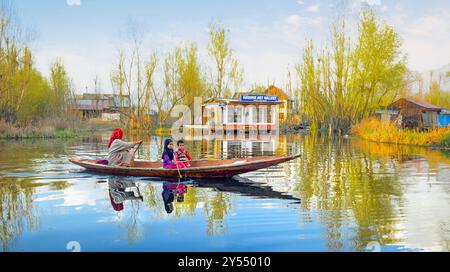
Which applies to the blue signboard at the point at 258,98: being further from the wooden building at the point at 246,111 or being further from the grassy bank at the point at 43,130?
the grassy bank at the point at 43,130

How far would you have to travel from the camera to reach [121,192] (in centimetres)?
940

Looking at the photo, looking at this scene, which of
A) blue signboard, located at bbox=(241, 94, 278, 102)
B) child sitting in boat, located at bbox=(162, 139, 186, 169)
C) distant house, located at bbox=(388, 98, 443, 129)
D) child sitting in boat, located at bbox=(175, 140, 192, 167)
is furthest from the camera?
distant house, located at bbox=(388, 98, 443, 129)

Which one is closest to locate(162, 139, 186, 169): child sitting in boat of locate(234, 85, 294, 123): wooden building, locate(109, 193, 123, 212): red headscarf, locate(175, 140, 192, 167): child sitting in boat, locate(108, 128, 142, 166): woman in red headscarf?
locate(175, 140, 192, 167): child sitting in boat

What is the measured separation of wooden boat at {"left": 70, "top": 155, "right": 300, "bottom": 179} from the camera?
10.1 meters

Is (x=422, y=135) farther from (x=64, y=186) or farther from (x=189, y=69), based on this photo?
(x=189, y=69)

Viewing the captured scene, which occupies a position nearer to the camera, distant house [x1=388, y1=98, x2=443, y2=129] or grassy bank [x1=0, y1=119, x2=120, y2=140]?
grassy bank [x1=0, y1=119, x2=120, y2=140]

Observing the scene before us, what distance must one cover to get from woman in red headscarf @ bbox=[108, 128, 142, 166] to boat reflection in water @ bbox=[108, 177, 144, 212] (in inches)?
30.2

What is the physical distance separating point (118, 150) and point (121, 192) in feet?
8.76

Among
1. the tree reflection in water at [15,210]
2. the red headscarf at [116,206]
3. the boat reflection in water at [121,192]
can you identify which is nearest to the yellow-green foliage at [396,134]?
the boat reflection in water at [121,192]

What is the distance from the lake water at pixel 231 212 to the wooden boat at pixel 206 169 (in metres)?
0.26

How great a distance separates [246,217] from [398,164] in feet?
32.5

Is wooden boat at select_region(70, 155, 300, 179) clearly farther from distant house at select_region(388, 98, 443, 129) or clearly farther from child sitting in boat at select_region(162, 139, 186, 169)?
distant house at select_region(388, 98, 443, 129)

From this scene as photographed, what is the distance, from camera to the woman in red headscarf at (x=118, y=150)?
1170cm

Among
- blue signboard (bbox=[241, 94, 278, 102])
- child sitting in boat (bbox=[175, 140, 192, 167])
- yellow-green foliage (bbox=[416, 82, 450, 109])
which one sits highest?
yellow-green foliage (bbox=[416, 82, 450, 109])
